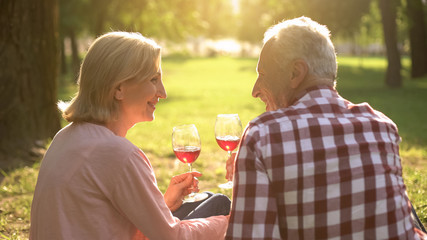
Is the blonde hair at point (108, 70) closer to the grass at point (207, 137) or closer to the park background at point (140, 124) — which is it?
the park background at point (140, 124)

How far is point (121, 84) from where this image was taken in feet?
8.22

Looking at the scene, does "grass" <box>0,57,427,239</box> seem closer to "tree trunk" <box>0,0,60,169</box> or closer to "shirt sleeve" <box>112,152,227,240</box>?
"tree trunk" <box>0,0,60,169</box>

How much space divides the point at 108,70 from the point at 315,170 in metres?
1.11

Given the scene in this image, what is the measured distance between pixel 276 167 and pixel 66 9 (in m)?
28.3

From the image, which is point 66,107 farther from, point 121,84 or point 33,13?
point 33,13

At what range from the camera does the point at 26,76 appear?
296 inches

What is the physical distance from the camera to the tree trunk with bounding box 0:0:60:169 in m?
7.27

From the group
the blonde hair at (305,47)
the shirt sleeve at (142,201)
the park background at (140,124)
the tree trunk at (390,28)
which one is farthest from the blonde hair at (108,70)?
the tree trunk at (390,28)

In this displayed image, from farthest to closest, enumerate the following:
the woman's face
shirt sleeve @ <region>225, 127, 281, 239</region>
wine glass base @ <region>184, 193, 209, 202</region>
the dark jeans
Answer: wine glass base @ <region>184, 193, 209, 202</region>, the dark jeans, the woman's face, shirt sleeve @ <region>225, 127, 281, 239</region>

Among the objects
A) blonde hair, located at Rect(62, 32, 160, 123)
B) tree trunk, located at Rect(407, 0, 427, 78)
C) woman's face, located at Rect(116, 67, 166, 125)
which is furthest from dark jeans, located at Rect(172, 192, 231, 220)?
tree trunk, located at Rect(407, 0, 427, 78)

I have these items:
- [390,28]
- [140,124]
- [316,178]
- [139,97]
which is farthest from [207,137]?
[390,28]

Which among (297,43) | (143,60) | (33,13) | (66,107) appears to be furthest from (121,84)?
(33,13)

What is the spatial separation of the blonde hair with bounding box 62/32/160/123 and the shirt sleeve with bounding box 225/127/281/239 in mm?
731

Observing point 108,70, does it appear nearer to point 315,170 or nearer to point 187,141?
point 187,141
